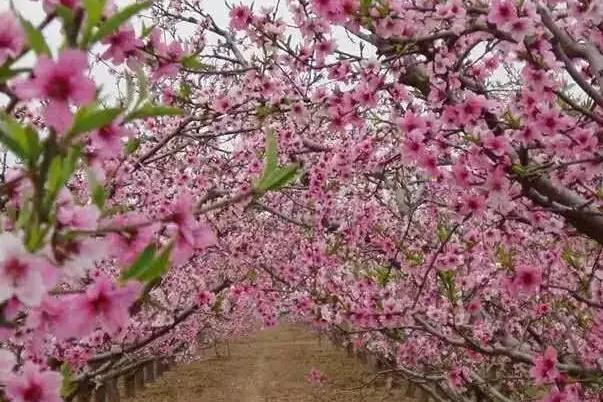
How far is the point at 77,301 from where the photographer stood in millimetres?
1510

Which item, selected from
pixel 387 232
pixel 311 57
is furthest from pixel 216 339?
pixel 311 57

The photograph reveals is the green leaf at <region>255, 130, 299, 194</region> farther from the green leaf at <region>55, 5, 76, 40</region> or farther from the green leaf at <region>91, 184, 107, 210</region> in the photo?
the green leaf at <region>55, 5, 76, 40</region>

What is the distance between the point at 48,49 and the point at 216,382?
23.6 metres

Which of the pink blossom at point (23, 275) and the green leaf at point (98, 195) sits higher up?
the green leaf at point (98, 195)

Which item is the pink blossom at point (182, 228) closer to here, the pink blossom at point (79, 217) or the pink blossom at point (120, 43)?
the pink blossom at point (79, 217)

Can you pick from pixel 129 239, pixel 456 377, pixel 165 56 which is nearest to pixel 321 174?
pixel 456 377

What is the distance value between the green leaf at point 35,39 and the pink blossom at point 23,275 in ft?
1.16

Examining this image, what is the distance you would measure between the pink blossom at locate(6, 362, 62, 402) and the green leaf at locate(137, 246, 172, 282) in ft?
1.20

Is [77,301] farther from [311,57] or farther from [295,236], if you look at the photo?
[295,236]

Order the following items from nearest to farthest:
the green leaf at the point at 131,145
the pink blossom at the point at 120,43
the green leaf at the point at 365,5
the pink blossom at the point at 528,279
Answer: the green leaf at the point at 131,145
the pink blossom at the point at 120,43
the green leaf at the point at 365,5
the pink blossom at the point at 528,279

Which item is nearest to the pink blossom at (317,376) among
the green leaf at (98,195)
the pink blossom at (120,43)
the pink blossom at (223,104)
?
the pink blossom at (223,104)

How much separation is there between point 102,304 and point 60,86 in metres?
0.50

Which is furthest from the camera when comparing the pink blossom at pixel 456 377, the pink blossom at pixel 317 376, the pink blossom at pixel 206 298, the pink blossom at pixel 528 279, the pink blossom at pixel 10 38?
the pink blossom at pixel 317 376

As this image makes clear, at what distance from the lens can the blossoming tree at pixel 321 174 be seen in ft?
4.49
